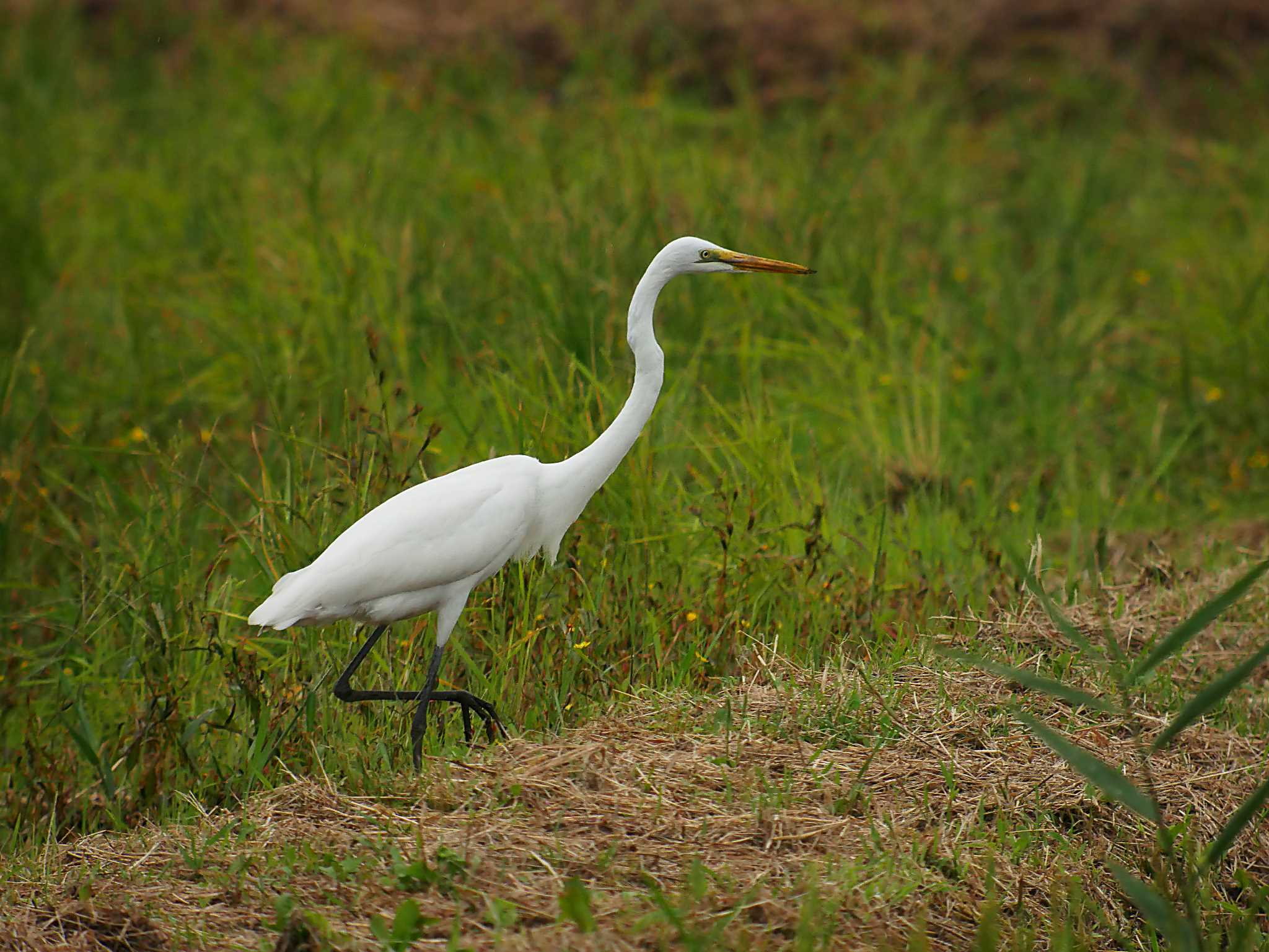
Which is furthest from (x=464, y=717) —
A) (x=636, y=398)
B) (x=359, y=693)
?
(x=636, y=398)

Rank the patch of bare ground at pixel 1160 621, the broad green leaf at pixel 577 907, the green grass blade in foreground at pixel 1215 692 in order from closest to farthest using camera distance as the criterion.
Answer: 1. the green grass blade in foreground at pixel 1215 692
2. the broad green leaf at pixel 577 907
3. the patch of bare ground at pixel 1160 621

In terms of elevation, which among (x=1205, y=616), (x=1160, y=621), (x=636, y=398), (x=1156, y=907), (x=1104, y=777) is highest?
(x=636, y=398)

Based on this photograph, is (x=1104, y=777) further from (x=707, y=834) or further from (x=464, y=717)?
(x=464, y=717)

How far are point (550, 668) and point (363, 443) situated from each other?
926 mm

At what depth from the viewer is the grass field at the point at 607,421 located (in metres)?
2.88

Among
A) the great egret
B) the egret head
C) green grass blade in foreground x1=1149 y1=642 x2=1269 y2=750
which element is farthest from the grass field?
the egret head

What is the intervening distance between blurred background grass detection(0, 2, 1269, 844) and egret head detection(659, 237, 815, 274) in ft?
2.62

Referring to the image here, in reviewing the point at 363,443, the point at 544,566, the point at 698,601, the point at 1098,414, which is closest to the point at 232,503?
the point at 363,443

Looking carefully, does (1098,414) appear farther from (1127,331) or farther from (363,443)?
(363,443)

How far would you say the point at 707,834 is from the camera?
264 cm

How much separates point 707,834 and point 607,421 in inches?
73.4

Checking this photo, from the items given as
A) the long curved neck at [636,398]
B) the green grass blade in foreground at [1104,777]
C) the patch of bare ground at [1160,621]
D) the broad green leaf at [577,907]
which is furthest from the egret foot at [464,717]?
the green grass blade in foreground at [1104,777]

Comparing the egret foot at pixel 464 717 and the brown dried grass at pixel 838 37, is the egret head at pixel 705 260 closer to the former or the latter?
the egret foot at pixel 464 717

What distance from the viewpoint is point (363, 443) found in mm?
4008
